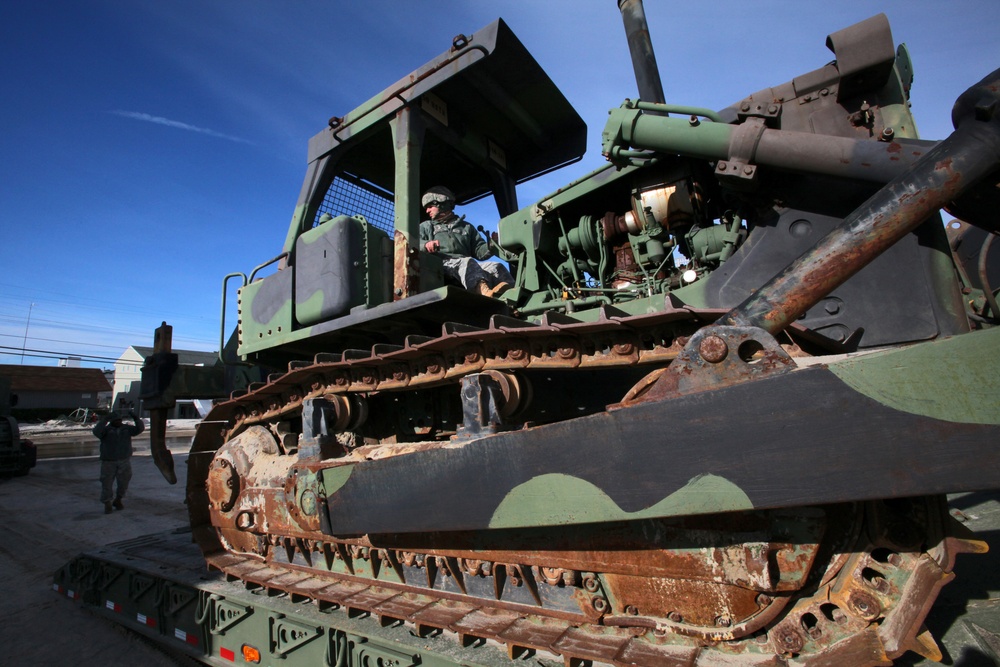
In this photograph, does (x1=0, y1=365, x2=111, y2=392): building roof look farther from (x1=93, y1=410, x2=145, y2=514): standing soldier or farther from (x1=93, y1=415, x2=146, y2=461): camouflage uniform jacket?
(x1=93, y1=410, x2=145, y2=514): standing soldier

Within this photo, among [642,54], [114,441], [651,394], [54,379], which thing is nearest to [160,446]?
[651,394]

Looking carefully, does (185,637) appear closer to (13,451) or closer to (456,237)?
(456,237)

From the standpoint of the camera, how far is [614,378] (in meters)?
2.90

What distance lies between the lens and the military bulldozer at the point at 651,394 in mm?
1492

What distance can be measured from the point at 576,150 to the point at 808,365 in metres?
4.70

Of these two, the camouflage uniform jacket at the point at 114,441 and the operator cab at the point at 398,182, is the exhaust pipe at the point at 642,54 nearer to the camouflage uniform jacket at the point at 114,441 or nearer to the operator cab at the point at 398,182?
the operator cab at the point at 398,182

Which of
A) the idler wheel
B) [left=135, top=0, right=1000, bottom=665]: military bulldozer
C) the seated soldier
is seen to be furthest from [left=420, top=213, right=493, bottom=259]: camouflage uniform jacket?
the idler wheel

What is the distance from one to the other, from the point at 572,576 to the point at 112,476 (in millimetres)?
10329

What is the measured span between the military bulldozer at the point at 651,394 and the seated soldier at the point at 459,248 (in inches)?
9.1

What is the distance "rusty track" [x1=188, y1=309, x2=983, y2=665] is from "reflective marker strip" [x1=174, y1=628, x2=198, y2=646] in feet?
1.57

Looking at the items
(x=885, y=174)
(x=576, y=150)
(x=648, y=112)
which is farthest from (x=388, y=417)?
(x=576, y=150)

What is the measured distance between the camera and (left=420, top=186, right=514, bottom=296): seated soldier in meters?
3.84

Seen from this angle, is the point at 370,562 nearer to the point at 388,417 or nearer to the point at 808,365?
the point at 388,417

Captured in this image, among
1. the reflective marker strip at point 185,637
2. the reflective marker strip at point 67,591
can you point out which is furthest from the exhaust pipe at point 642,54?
the reflective marker strip at point 67,591
